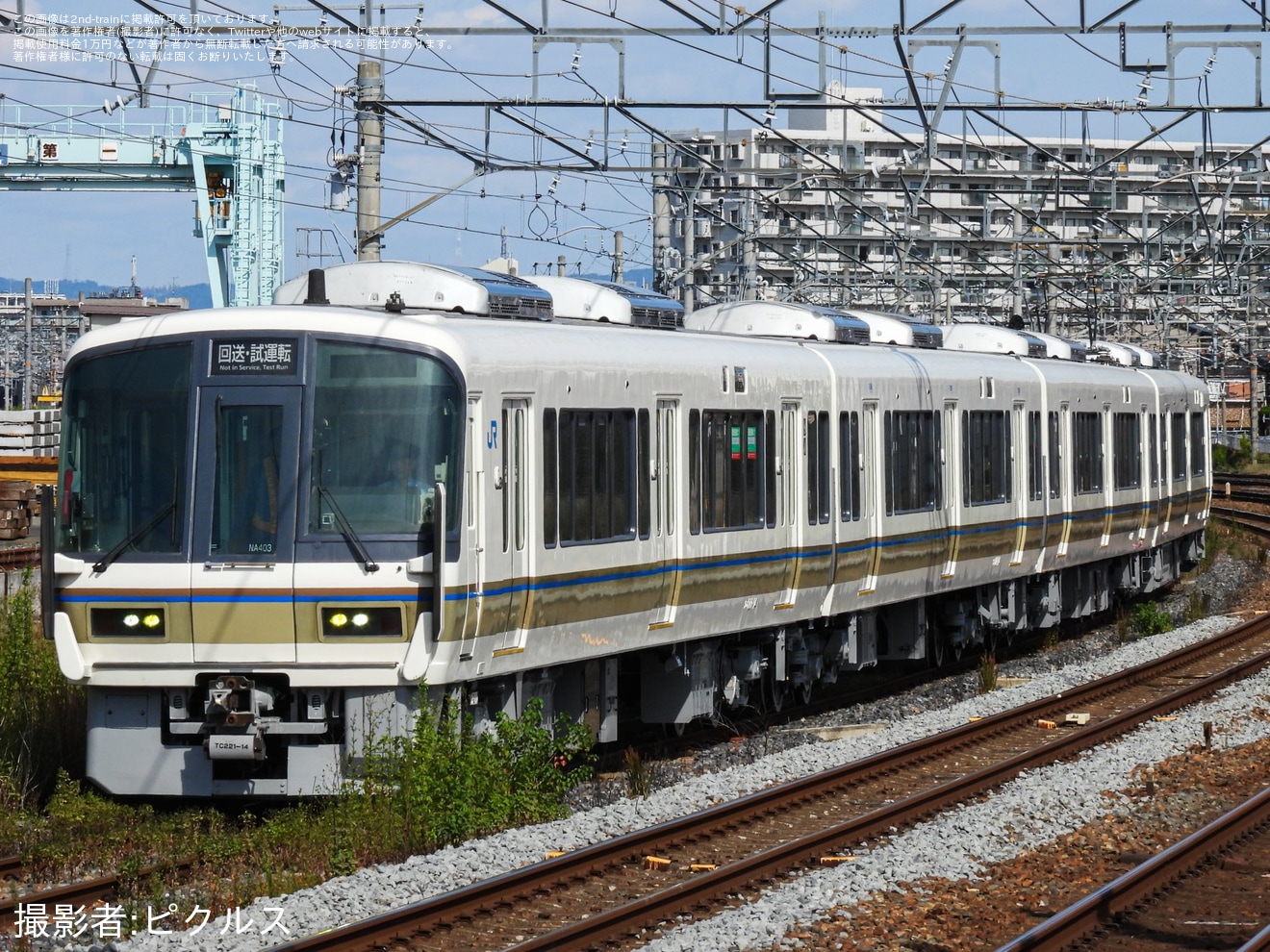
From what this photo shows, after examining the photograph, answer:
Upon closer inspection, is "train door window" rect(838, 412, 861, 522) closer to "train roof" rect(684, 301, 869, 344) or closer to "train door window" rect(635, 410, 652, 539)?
"train roof" rect(684, 301, 869, 344)

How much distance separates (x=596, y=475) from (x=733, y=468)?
6.70ft

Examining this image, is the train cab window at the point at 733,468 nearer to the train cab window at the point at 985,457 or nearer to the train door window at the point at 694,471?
the train door window at the point at 694,471

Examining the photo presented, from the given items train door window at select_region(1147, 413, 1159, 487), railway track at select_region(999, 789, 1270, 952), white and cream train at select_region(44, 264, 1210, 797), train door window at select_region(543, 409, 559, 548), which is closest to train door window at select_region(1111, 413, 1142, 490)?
train door window at select_region(1147, 413, 1159, 487)

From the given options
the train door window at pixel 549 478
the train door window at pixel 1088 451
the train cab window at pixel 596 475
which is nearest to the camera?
the train door window at pixel 549 478

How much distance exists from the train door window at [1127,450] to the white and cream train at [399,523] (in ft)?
29.9

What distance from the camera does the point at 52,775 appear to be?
11438 millimetres

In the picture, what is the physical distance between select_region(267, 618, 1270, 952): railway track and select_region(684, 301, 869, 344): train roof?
366cm

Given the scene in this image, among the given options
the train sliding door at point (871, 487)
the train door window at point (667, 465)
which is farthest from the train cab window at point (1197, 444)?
the train door window at point (667, 465)

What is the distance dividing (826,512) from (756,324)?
7.86 ft

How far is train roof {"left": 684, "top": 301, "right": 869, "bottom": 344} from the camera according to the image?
16734mm

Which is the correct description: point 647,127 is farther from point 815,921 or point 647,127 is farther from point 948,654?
point 815,921

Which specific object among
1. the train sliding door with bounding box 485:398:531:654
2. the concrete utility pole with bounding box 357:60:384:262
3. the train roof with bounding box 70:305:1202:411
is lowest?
the train sliding door with bounding box 485:398:531:654

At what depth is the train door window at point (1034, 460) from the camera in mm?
20109

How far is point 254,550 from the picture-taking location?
33.4 ft
